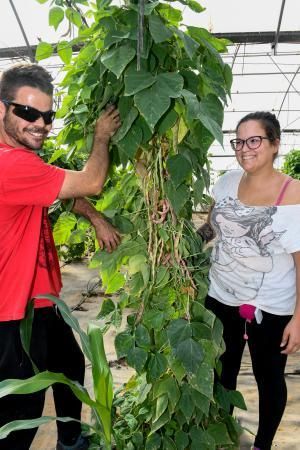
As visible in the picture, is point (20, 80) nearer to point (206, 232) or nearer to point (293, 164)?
point (206, 232)

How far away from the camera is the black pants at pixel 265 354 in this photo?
1317 millimetres

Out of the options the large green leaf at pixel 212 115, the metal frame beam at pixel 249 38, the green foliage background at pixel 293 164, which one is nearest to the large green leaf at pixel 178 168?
the large green leaf at pixel 212 115

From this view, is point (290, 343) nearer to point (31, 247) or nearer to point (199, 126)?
point (199, 126)

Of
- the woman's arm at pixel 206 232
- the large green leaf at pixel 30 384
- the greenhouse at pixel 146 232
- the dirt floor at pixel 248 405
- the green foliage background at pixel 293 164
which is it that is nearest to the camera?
the large green leaf at pixel 30 384

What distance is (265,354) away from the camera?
1342 mm

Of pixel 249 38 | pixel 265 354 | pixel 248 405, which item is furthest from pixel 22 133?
pixel 249 38

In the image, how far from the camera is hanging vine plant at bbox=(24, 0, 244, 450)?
0.96 m

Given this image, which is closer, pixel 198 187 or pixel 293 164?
pixel 198 187

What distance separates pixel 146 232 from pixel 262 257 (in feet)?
1.11

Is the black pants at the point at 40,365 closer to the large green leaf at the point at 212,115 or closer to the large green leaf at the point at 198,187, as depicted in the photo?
the large green leaf at the point at 198,187

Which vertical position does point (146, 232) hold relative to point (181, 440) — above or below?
above

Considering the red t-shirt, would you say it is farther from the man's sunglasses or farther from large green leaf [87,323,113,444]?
large green leaf [87,323,113,444]

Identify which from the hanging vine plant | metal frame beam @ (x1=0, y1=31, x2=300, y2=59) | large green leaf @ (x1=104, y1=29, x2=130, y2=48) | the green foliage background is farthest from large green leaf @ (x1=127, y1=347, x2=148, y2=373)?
the green foliage background

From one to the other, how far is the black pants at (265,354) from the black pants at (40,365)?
1.56 feet
